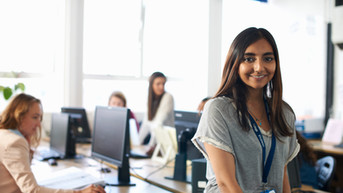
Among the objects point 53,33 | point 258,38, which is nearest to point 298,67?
point 53,33

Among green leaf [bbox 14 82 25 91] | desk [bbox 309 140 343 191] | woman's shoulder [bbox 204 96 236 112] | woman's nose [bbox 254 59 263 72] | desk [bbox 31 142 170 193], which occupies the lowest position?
desk [bbox 309 140 343 191]

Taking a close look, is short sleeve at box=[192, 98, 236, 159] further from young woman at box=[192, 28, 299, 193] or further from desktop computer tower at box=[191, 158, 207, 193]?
desktop computer tower at box=[191, 158, 207, 193]

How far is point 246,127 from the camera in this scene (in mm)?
1399

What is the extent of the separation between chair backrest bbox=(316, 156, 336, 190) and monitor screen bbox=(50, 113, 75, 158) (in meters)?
2.23

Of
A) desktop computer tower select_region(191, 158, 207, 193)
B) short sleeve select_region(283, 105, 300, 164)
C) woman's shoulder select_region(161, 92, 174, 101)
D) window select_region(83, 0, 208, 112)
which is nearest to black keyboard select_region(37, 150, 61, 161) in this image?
woman's shoulder select_region(161, 92, 174, 101)

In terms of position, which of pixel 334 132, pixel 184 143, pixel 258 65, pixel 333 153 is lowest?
pixel 333 153

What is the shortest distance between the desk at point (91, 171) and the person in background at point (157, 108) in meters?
0.98

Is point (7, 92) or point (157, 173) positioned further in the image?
point (7, 92)

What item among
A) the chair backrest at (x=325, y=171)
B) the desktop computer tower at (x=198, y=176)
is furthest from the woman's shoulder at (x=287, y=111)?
the chair backrest at (x=325, y=171)

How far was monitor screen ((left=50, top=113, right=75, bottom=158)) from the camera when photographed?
2.97m

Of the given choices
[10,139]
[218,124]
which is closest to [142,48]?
[10,139]

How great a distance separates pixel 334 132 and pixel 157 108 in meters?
2.48

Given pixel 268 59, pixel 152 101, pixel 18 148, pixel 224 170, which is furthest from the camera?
pixel 152 101

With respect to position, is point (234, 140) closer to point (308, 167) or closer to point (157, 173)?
point (157, 173)
